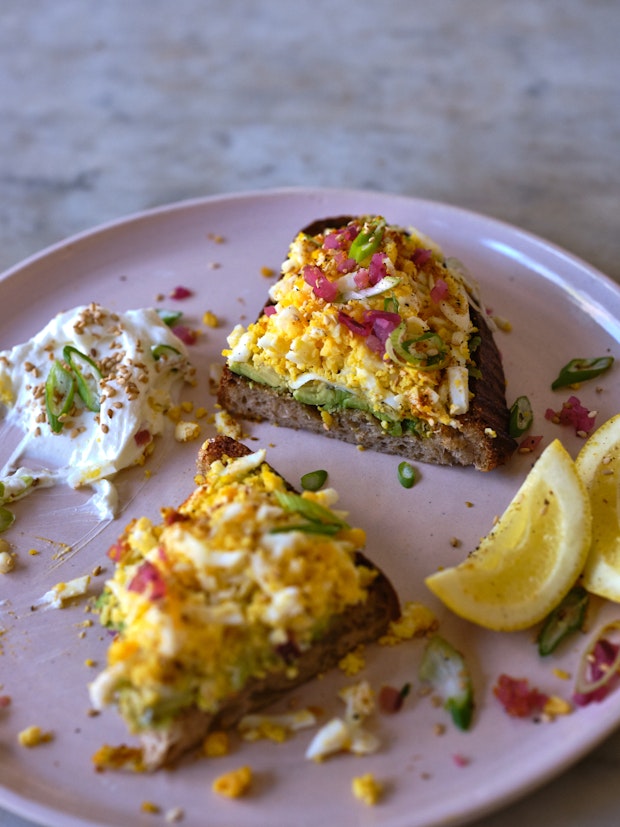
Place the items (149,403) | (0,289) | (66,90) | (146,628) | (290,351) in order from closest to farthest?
(146,628), (290,351), (149,403), (0,289), (66,90)

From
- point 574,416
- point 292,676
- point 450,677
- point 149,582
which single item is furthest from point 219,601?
point 574,416

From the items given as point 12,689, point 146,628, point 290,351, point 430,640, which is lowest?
point 12,689

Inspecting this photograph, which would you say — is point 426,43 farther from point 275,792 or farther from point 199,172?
point 275,792

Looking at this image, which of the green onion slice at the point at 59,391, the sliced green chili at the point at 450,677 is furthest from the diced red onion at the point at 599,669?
the green onion slice at the point at 59,391

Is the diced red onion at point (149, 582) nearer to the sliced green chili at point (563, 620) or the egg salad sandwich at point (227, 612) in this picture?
the egg salad sandwich at point (227, 612)

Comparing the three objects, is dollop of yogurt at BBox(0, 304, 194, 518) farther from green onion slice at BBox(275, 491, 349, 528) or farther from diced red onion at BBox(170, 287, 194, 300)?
green onion slice at BBox(275, 491, 349, 528)

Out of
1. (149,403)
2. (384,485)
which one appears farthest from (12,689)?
(384,485)
